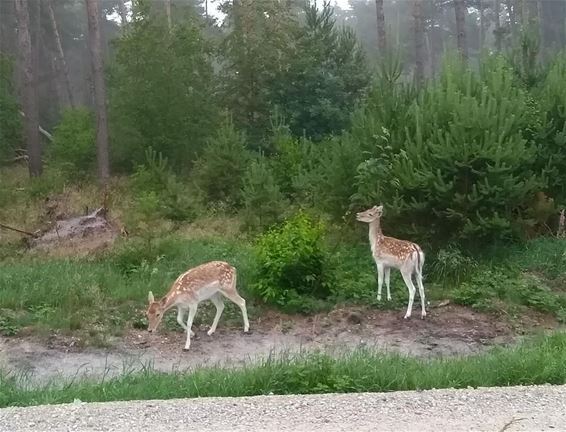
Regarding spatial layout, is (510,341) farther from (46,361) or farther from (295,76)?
(295,76)

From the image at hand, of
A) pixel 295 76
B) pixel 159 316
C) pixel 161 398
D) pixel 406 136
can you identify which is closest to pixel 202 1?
pixel 295 76

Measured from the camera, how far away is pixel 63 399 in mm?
8383

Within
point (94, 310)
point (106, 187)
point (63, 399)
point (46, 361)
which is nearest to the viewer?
point (63, 399)

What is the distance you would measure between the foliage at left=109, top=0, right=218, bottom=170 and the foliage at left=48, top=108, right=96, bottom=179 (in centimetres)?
152

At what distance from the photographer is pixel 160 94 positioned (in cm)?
2825

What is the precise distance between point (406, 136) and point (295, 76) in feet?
44.7

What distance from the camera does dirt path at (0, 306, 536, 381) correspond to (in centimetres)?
1198

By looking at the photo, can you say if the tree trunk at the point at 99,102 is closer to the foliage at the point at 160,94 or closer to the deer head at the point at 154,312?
the foliage at the point at 160,94

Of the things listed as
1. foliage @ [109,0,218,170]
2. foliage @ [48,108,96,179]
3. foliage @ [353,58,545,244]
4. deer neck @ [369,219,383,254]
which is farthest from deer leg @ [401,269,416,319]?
foliage @ [48,108,96,179]

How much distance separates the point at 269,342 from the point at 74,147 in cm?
1924

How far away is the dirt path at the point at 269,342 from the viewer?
39.3 ft

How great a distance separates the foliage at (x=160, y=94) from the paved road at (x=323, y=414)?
21.0 meters

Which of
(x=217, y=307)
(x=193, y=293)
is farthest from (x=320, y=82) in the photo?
(x=193, y=293)

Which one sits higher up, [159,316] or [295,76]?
[295,76]
